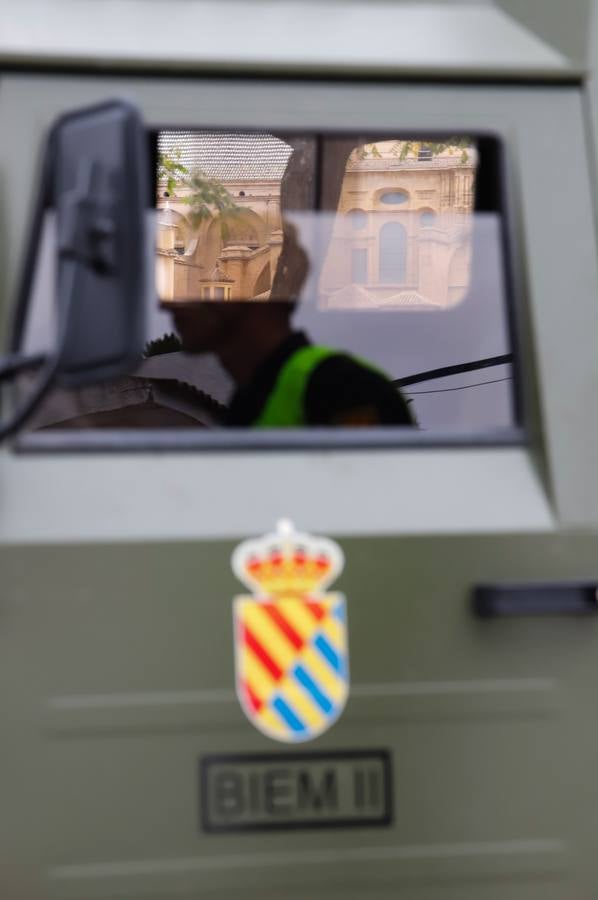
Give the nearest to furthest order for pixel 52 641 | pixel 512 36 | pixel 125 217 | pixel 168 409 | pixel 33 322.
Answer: pixel 125 217, pixel 52 641, pixel 33 322, pixel 512 36, pixel 168 409

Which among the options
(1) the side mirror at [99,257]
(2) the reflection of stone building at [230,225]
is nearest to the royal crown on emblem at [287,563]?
(1) the side mirror at [99,257]

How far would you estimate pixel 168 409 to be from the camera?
2.67 meters

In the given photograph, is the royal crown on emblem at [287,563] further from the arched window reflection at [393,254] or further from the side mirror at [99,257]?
the arched window reflection at [393,254]

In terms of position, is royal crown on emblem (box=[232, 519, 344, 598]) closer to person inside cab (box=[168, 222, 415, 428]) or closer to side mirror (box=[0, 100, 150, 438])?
person inside cab (box=[168, 222, 415, 428])

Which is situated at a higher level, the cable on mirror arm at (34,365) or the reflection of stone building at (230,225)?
the reflection of stone building at (230,225)

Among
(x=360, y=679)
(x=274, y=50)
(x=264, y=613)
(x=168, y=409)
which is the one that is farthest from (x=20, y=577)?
(x=168, y=409)

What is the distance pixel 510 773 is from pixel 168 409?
1.35m

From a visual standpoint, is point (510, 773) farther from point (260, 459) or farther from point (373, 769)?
point (260, 459)

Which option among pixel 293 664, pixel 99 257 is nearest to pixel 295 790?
pixel 293 664

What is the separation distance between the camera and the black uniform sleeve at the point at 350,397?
179cm

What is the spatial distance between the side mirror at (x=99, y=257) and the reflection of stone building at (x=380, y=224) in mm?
465

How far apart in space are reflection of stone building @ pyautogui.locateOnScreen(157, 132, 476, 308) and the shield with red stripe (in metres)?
0.60

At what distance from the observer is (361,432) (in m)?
1.73

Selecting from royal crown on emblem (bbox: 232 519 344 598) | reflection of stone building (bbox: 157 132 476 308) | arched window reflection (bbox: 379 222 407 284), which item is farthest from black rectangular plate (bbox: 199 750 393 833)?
arched window reflection (bbox: 379 222 407 284)
